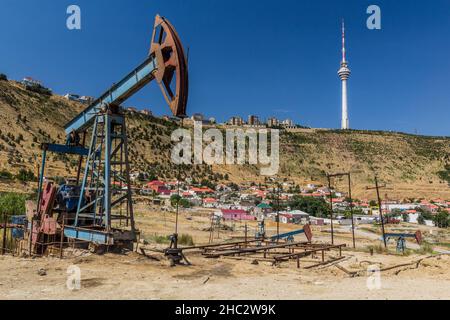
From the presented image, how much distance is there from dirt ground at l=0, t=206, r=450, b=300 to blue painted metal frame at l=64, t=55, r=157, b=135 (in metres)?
4.04

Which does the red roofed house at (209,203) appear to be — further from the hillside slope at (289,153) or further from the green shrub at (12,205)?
the green shrub at (12,205)

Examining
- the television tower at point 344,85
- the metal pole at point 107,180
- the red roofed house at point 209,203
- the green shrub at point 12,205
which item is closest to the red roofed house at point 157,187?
the red roofed house at point 209,203

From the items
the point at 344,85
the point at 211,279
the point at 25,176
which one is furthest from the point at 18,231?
the point at 344,85

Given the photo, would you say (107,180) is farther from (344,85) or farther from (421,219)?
(344,85)

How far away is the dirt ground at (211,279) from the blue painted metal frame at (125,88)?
404cm

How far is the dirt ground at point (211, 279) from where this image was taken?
6.60m

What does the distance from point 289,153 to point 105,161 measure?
3120 inches

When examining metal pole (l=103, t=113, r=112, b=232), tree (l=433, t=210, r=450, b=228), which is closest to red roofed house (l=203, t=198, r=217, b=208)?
tree (l=433, t=210, r=450, b=228)

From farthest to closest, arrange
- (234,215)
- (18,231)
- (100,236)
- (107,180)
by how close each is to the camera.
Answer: (234,215), (18,231), (107,180), (100,236)

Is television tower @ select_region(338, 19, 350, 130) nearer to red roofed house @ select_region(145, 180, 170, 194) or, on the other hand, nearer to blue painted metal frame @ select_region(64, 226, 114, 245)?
red roofed house @ select_region(145, 180, 170, 194)

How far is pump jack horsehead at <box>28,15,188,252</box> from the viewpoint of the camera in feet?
31.6

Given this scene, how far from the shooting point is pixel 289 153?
87.6 metres

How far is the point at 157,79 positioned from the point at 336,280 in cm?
621
